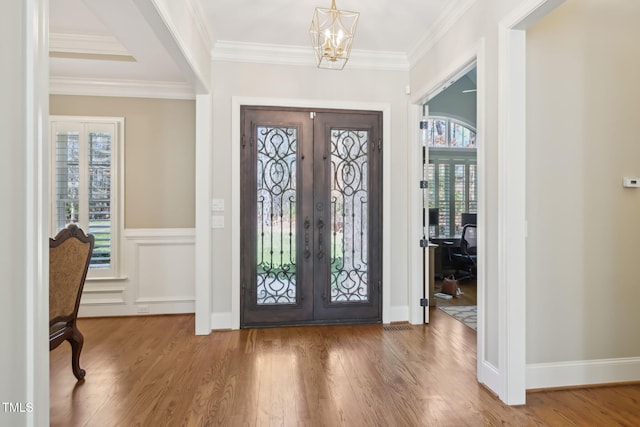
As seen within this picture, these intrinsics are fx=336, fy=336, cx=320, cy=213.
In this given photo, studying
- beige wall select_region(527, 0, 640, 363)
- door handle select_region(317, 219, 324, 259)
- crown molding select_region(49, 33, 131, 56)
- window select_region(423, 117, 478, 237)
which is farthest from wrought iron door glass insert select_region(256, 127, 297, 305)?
window select_region(423, 117, 478, 237)

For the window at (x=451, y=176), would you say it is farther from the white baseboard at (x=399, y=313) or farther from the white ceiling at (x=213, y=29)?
the white ceiling at (x=213, y=29)

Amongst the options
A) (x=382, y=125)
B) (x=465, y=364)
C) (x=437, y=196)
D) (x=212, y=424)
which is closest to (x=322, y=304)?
(x=465, y=364)

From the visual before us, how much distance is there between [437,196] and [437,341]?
3.99 m

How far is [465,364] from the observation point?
2736 millimetres

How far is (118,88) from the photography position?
3.95m

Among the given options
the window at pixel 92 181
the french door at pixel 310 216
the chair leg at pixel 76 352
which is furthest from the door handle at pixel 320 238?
the window at pixel 92 181

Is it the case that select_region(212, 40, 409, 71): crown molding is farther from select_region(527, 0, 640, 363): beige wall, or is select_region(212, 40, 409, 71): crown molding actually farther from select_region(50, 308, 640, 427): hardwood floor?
select_region(50, 308, 640, 427): hardwood floor

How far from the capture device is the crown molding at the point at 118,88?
3875 millimetres

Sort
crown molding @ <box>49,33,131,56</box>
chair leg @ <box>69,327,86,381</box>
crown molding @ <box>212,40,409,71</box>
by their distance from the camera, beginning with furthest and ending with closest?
crown molding @ <box>212,40,409,71</box>, crown molding @ <box>49,33,131,56</box>, chair leg @ <box>69,327,86,381</box>

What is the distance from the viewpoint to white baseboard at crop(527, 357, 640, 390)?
7.61 ft

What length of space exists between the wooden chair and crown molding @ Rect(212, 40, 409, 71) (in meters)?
2.24

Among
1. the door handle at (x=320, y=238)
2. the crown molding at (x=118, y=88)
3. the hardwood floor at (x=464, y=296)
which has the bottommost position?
the hardwood floor at (x=464, y=296)

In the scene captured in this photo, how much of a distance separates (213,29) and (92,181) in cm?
225

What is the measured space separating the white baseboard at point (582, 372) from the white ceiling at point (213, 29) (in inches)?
113
